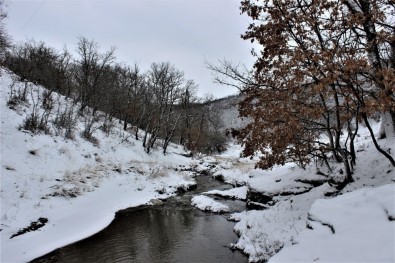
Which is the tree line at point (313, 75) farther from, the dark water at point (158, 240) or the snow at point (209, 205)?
the snow at point (209, 205)

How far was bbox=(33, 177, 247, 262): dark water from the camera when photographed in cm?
923

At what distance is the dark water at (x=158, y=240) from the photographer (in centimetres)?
923

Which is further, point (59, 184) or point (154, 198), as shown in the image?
point (154, 198)

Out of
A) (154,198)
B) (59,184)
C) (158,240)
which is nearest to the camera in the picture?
(158,240)

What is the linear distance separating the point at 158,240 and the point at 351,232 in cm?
703

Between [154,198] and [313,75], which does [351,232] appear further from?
[154,198]

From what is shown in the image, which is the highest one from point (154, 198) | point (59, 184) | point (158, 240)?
point (59, 184)

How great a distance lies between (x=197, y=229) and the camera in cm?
1214

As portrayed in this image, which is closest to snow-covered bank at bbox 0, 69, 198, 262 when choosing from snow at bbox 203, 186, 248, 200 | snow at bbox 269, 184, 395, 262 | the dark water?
the dark water

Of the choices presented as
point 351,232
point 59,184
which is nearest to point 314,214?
point 351,232

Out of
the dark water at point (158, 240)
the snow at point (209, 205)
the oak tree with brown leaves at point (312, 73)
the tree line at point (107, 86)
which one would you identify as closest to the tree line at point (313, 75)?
the oak tree with brown leaves at point (312, 73)

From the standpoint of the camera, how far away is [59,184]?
1438 centimetres

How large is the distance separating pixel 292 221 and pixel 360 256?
4.43m

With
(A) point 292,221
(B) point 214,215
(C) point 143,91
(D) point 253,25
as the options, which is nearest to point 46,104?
(C) point 143,91
